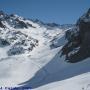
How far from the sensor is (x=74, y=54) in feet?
178

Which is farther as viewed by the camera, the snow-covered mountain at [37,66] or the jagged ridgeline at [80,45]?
the jagged ridgeline at [80,45]

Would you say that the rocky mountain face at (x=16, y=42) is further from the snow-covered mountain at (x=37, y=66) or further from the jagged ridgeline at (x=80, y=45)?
the jagged ridgeline at (x=80, y=45)

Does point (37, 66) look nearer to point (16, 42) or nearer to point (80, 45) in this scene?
point (80, 45)

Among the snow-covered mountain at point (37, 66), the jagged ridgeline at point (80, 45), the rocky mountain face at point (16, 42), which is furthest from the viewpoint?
the rocky mountain face at point (16, 42)

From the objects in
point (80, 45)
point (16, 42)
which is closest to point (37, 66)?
point (80, 45)

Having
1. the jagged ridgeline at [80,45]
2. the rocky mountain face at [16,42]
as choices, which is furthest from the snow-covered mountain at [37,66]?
the jagged ridgeline at [80,45]

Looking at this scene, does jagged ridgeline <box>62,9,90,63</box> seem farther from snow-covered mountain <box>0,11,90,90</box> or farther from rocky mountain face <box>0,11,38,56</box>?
rocky mountain face <box>0,11,38,56</box>

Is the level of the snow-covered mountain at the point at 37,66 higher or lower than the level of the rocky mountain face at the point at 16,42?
lower

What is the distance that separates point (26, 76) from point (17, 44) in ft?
137

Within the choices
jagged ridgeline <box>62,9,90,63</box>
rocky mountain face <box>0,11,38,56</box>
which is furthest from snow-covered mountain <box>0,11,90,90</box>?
jagged ridgeline <box>62,9,90,63</box>

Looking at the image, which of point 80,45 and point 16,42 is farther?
point 16,42

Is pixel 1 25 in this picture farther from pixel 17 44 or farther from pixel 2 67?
pixel 2 67

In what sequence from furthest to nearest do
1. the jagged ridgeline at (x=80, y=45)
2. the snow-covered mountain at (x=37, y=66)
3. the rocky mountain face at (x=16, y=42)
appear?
the rocky mountain face at (x=16, y=42) < the jagged ridgeline at (x=80, y=45) < the snow-covered mountain at (x=37, y=66)

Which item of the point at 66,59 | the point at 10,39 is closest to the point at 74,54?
the point at 66,59
